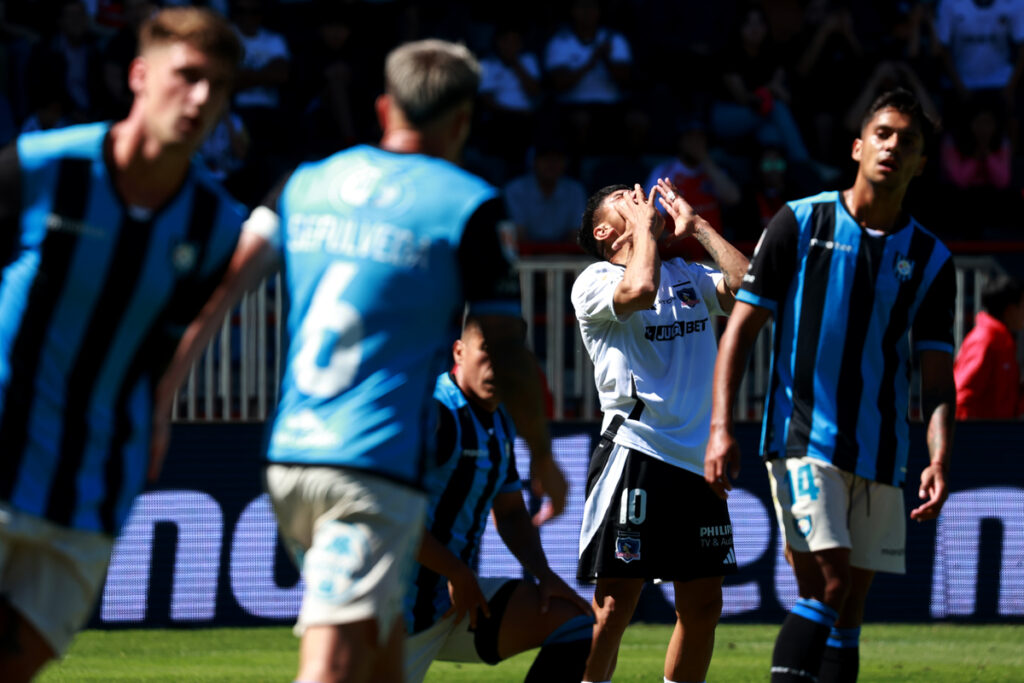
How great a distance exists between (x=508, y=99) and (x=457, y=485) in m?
9.46

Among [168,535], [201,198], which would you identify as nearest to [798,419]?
[201,198]

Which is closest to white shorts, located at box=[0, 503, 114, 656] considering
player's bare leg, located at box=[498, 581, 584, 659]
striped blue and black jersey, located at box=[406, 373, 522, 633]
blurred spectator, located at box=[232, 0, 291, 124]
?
striped blue and black jersey, located at box=[406, 373, 522, 633]

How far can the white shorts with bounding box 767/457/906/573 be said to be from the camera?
17.6 feet

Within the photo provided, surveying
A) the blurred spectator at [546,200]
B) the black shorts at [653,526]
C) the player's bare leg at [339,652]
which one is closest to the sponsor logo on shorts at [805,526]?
the black shorts at [653,526]

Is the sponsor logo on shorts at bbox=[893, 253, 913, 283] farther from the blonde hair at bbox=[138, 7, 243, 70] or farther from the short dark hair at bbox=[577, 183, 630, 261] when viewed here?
the blonde hair at bbox=[138, 7, 243, 70]

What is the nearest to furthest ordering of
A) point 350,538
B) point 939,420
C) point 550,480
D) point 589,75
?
point 350,538 < point 550,480 < point 939,420 < point 589,75

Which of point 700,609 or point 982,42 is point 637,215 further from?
point 982,42

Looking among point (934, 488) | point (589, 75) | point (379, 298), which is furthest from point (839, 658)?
point (589, 75)

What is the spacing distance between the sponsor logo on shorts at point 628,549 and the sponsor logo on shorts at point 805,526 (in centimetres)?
93

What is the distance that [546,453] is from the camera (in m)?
4.04

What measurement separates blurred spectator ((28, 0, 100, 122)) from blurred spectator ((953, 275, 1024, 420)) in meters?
7.91

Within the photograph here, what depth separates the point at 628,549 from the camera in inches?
243

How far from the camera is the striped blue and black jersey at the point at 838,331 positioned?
550cm

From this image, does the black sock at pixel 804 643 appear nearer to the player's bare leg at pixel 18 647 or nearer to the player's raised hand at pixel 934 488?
the player's raised hand at pixel 934 488
